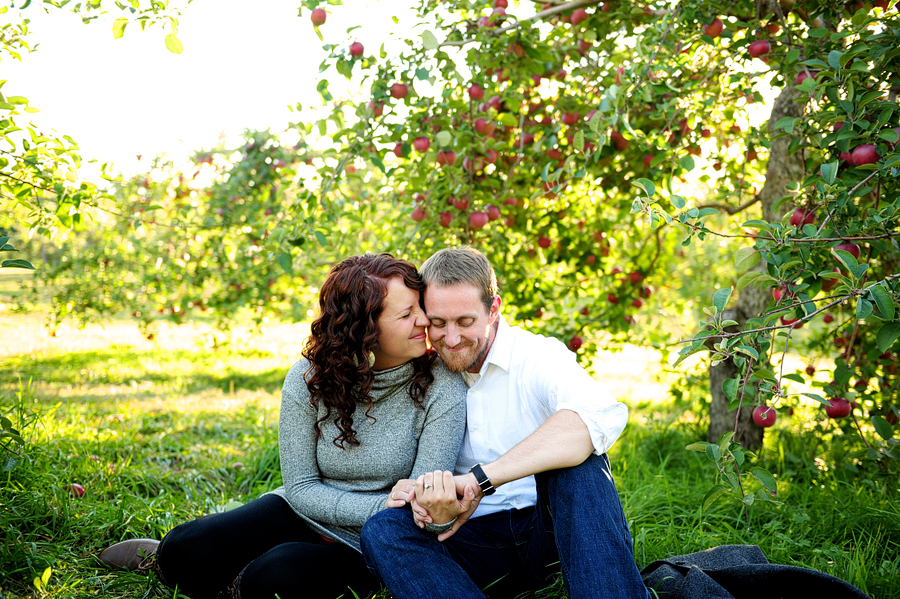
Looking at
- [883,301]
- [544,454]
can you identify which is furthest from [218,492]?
[883,301]

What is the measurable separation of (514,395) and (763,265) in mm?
1958

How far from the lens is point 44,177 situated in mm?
2426

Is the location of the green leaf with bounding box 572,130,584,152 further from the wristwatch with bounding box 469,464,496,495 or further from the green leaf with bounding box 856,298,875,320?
the wristwatch with bounding box 469,464,496,495

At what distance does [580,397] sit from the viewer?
1.77 m

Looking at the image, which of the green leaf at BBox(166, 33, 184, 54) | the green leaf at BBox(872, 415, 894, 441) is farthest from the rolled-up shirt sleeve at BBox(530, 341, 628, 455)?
the green leaf at BBox(166, 33, 184, 54)

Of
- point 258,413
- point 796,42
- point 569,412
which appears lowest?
point 258,413

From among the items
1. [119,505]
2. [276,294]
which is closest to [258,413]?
[276,294]

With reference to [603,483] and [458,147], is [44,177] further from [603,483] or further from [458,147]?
[603,483]

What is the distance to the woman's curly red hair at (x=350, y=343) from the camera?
1966 mm

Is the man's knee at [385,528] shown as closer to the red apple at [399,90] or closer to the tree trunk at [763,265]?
the red apple at [399,90]

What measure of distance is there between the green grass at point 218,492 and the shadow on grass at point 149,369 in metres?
0.85

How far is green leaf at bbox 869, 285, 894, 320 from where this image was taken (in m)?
1.48

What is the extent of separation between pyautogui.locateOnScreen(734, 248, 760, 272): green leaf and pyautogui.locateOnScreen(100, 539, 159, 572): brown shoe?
2048 millimetres

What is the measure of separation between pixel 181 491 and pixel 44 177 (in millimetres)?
1416
